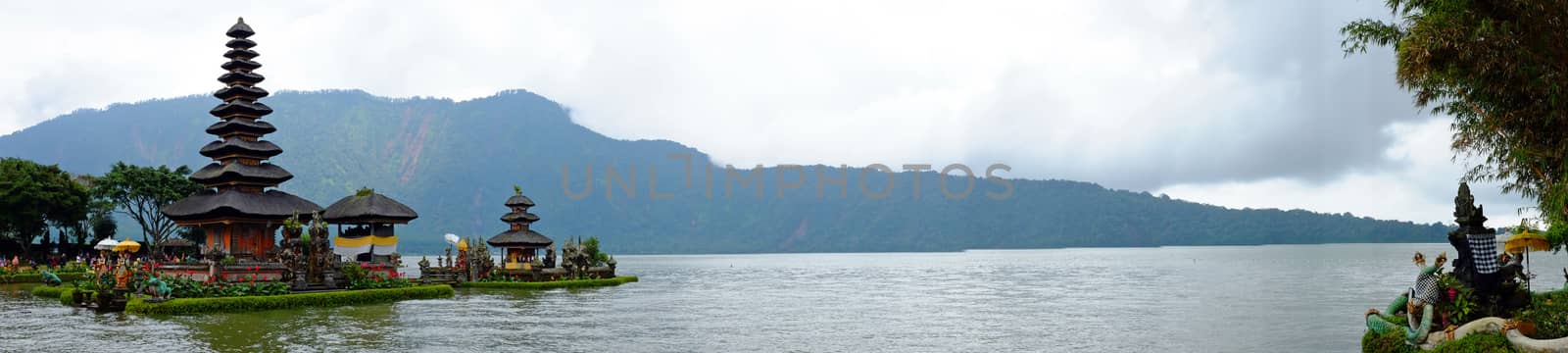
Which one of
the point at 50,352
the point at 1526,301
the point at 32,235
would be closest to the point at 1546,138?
the point at 1526,301

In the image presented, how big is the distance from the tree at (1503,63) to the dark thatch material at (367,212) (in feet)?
152

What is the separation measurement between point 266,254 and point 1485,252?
46.4 meters

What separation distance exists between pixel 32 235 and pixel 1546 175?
8479 centimetres

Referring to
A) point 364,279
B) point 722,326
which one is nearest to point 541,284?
point 364,279

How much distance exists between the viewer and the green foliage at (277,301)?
34750 mm

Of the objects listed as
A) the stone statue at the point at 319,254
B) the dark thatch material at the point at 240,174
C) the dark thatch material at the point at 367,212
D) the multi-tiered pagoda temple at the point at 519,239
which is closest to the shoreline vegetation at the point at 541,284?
the dark thatch material at the point at 367,212

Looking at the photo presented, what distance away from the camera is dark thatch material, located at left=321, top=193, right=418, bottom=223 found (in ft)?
185

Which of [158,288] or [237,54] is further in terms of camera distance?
[237,54]

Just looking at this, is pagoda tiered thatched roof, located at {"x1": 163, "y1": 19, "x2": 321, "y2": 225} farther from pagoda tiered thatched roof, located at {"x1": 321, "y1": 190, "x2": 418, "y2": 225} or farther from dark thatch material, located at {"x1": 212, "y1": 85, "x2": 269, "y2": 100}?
pagoda tiered thatched roof, located at {"x1": 321, "y1": 190, "x2": 418, "y2": 225}

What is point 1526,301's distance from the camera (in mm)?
21422

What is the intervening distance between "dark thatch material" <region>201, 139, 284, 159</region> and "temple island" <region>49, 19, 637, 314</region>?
61 millimetres

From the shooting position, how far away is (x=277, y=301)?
38156 millimetres

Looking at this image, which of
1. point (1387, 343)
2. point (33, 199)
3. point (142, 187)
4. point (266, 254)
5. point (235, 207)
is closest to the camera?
point (1387, 343)

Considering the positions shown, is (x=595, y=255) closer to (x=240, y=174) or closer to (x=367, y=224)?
(x=367, y=224)
